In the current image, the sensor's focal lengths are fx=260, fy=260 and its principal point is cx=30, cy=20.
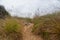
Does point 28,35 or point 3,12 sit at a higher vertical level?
point 3,12

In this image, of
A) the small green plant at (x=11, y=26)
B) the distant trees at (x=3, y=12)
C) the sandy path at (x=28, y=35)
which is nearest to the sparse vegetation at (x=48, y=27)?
the sandy path at (x=28, y=35)

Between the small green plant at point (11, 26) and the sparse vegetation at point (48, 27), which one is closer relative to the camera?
the sparse vegetation at point (48, 27)

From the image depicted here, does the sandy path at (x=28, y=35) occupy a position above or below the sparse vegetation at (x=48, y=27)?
below

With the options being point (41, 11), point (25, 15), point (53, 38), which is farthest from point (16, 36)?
point (25, 15)

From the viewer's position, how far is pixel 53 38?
6.82 metres

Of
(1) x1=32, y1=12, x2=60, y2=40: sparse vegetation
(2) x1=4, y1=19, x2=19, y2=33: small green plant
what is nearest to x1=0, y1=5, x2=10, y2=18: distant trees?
(2) x1=4, y1=19, x2=19, y2=33: small green plant

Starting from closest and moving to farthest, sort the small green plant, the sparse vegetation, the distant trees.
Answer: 1. the sparse vegetation
2. the small green plant
3. the distant trees

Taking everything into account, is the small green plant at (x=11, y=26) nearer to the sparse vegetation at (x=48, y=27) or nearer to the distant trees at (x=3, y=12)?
the sparse vegetation at (x=48, y=27)

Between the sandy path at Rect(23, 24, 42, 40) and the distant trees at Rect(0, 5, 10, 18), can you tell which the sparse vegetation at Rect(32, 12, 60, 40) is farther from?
the distant trees at Rect(0, 5, 10, 18)

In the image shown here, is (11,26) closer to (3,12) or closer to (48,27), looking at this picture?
(48,27)

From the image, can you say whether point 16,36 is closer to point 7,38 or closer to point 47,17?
point 7,38

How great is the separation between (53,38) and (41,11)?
196cm

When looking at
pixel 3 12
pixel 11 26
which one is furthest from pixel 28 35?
pixel 3 12

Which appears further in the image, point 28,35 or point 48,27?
point 28,35
